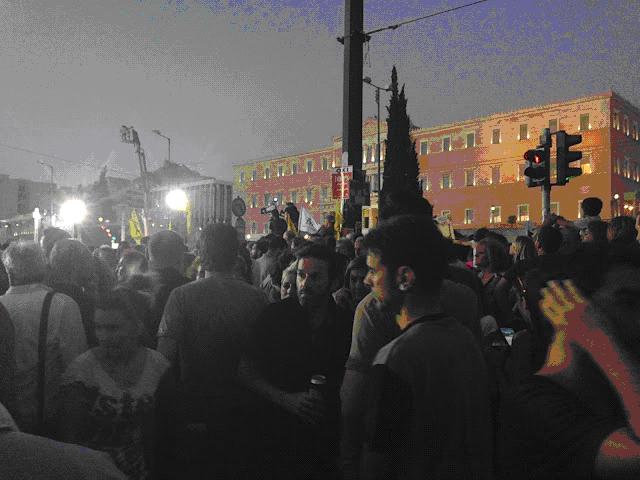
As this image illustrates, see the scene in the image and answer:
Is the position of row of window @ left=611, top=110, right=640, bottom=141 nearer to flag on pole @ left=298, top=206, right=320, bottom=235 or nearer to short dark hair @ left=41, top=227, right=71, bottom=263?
flag on pole @ left=298, top=206, right=320, bottom=235

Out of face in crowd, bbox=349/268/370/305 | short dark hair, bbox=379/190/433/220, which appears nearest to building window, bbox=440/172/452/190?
face in crowd, bbox=349/268/370/305

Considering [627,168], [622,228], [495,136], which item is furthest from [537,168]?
[627,168]

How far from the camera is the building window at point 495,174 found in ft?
173

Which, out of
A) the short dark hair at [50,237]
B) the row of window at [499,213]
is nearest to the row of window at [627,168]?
the row of window at [499,213]

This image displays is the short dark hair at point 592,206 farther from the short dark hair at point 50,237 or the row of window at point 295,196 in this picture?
the row of window at point 295,196

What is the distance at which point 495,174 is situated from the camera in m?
53.1

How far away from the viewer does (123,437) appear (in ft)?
9.62

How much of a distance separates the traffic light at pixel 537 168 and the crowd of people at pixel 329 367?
432cm

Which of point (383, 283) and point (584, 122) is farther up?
point (584, 122)

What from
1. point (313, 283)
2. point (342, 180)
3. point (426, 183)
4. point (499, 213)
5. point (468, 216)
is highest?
point (426, 183)

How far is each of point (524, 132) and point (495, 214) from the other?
25.7ft

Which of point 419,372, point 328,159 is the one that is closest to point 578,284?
point 419,372

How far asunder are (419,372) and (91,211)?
202ft

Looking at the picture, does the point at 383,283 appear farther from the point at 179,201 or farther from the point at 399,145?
the point at 399,145
